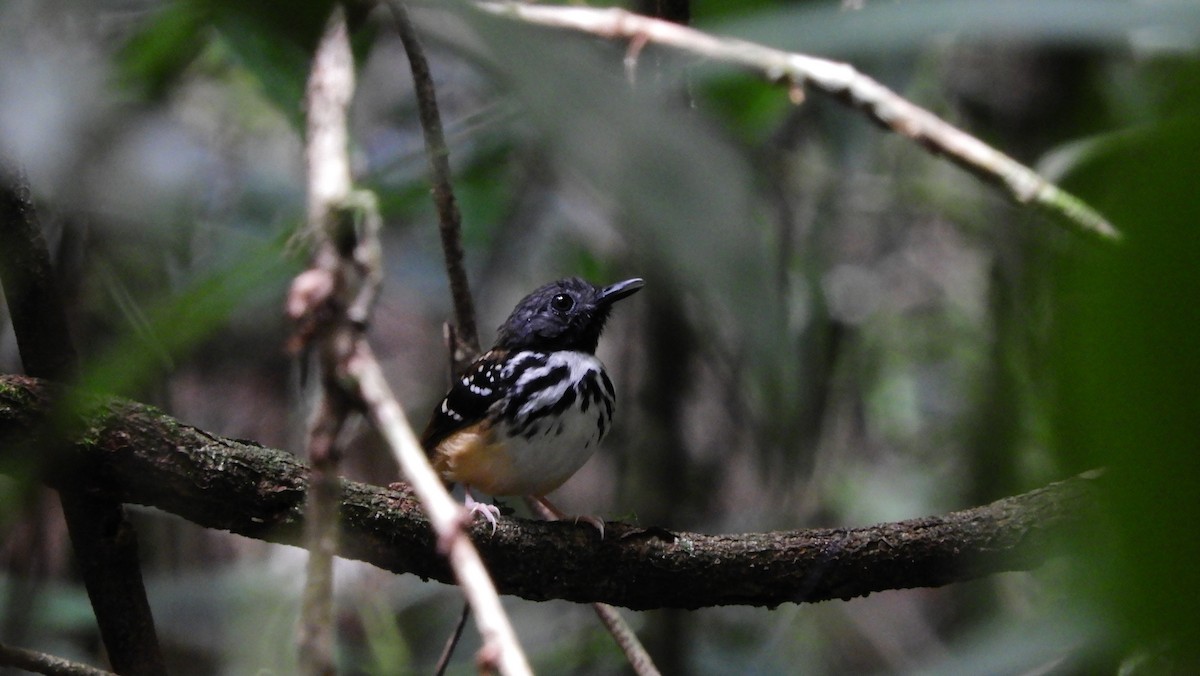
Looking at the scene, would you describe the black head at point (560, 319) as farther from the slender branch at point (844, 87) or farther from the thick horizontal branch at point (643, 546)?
the slender branch at point (844, 87)

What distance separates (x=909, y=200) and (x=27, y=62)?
14.3 feet

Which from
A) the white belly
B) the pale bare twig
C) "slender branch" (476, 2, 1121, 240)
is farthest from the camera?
the white belly

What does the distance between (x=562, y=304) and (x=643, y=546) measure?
1277 mm

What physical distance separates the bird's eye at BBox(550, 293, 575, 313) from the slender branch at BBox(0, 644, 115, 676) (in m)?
1.92

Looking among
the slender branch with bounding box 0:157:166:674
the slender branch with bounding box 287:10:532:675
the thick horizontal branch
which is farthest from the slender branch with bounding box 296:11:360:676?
the thick horizontal branch

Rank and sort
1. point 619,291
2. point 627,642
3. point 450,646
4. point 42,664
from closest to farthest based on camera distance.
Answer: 1. point 42,664
2. point 450,646
3. point 627,642
4. point 619,291

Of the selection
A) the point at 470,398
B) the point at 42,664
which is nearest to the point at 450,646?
the point at 42,664

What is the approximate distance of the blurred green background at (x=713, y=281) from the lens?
455 mm

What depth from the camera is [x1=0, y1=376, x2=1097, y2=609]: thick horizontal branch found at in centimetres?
199

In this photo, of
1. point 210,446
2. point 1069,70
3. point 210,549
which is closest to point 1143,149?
point 210,446

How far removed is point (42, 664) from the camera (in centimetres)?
190

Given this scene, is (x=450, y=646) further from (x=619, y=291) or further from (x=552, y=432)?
(x=619, y=291)

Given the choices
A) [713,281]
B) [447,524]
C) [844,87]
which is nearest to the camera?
[713,281]

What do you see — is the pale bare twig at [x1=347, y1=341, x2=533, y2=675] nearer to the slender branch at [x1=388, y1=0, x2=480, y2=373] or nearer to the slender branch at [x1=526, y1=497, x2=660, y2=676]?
the slender branch at [x1=388, y1=0, x2=480, y2=373]
